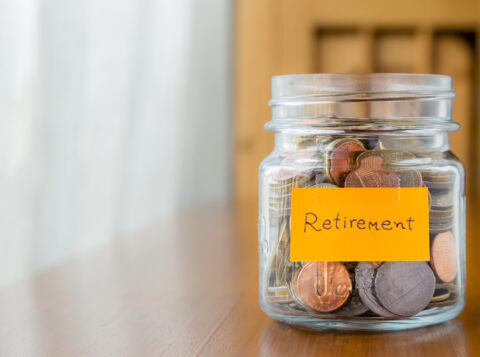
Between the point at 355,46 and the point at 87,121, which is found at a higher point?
the point at 355,46

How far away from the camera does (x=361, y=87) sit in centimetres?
60

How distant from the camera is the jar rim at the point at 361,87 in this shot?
23.7 inches

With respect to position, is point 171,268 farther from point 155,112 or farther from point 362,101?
point 155,112

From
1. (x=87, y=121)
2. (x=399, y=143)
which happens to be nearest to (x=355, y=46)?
(x=87, y=121)

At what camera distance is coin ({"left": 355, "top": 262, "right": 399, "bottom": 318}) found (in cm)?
56

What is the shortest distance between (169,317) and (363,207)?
0.23 meters

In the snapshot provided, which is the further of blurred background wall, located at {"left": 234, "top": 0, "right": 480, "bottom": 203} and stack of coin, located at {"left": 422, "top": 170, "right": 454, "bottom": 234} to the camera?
blurred background wall, located at {"left": 234, "top": 0, "right": 480, "bottom": 203}

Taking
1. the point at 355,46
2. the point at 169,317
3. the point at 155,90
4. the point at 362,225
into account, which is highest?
the point at 355,46

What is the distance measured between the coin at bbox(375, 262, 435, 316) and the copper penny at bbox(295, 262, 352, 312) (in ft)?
0.09

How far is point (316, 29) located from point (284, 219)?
2.33 metres

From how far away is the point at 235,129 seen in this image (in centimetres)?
294

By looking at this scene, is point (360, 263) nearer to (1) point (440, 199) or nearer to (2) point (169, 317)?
(1) point (440, 199)

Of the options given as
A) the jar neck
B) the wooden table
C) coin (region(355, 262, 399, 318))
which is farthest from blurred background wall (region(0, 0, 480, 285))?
coin (region(355, 262, 399, 318))

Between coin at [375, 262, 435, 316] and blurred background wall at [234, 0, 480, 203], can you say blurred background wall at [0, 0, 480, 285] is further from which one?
coin at [375, 262, 435, 316]
